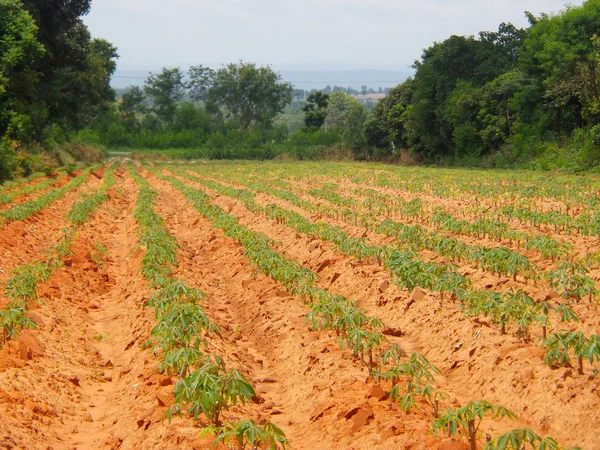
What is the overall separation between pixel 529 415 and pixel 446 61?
39759 mm

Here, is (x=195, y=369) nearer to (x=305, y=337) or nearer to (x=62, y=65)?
(x=305, y=337)

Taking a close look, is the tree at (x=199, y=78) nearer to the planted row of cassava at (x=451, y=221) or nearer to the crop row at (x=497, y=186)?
the crop row at (x=497, y=186)

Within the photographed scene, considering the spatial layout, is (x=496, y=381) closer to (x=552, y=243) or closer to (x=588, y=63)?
(x=552, y=243)

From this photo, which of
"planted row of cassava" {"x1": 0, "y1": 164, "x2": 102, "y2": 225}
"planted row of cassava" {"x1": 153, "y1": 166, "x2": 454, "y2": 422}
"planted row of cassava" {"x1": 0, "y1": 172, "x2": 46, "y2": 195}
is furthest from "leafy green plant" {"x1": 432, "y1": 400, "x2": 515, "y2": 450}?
"planted row of cassava" {"x1": 0, "y1": 172, "x2": 46, "y2": 195}

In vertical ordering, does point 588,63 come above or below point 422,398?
above

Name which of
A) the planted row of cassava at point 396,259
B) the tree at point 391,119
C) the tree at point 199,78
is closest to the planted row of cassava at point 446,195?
the planted row of cassava at point 396,259

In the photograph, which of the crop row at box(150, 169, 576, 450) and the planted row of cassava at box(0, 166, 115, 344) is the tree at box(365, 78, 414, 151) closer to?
the planted row of cassava at box(0, 166, 115, 344)

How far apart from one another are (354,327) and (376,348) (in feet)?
1.06

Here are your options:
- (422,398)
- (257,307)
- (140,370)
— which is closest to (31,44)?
(257,307)

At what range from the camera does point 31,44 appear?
27.5 m

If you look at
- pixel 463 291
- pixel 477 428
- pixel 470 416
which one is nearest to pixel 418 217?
pixel 463 291

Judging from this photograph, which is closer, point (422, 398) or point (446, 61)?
point (422, 398)

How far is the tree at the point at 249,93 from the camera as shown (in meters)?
73.2

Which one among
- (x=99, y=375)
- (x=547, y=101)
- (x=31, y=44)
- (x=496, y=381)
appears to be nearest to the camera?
(x=496, y=381)
